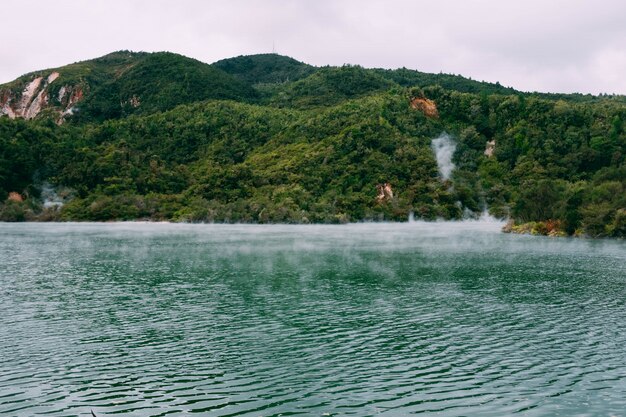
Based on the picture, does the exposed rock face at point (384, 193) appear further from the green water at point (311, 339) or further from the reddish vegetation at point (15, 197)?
the green water at point (311, 339)

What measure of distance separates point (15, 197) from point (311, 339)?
175876mm

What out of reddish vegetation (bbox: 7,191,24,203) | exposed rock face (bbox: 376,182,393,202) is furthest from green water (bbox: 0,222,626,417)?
exposed rock face (bbox: 376,182,393,202)

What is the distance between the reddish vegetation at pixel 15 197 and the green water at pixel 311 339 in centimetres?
12435

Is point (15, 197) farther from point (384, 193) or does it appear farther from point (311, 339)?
point (311, 339)

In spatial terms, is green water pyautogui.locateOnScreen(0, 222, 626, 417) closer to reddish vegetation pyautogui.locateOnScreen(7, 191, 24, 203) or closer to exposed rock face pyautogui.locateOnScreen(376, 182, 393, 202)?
reddish vegetation pyautogui.locateOnScreen(7, 191, 24, 203)

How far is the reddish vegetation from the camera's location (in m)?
180

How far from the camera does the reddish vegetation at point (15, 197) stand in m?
180

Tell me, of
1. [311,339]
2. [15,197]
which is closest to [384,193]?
[15,197]

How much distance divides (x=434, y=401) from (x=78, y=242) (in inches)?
3552

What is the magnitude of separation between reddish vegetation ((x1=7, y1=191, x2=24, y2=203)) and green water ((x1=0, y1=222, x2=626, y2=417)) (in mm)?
124350

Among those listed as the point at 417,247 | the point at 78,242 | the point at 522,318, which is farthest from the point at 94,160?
the point at 522,318

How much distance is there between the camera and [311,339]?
109 ft

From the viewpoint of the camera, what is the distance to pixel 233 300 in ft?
151

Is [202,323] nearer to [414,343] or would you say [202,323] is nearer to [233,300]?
[233,300]
